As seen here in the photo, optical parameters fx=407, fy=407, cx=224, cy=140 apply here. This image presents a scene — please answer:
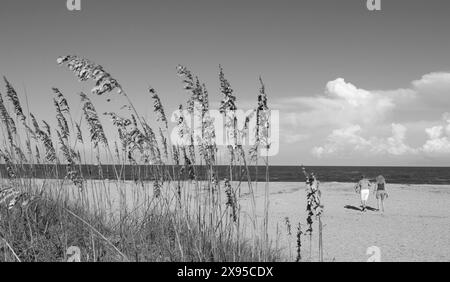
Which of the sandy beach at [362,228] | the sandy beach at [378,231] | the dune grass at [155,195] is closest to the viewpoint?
the dune grass at [155,195]

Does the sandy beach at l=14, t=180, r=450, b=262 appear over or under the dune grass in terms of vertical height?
under

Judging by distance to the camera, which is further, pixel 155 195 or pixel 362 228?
pixel 362 228

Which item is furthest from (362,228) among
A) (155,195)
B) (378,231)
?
(155,195)

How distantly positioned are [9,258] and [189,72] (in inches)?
91.7

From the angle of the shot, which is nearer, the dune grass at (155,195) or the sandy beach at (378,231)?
the dune grass at (155,195)

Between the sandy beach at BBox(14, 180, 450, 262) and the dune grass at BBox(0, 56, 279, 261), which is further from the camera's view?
the sandy beach at BBox(14, 180, 450, 262)

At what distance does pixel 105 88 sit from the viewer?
323cm

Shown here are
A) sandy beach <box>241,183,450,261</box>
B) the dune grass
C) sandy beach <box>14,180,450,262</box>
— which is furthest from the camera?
sandy beach <box>241,183,450,261</box>

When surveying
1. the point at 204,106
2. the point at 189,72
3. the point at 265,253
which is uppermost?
the point at 189,72

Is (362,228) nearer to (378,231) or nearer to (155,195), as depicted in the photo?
(378,231)

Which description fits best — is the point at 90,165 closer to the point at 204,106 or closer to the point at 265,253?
the point at 204,106

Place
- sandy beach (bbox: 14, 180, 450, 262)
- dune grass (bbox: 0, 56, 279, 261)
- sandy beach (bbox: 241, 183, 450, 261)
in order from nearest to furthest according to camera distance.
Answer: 1. dune grass (bbox: 0, 56, 279, 261)
2. sandy beach (bbox: 14, 180, 450, 262)
3. sandy beach (bbox: 241, 183, 450, 261)

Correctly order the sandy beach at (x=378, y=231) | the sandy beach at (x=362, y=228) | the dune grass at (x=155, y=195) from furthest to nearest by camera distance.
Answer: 1. the sandy beach at (x=378, y=231)
2. the sandy beach at (x=362, y=228)
3. the dune grass at (x=155, y=195)
